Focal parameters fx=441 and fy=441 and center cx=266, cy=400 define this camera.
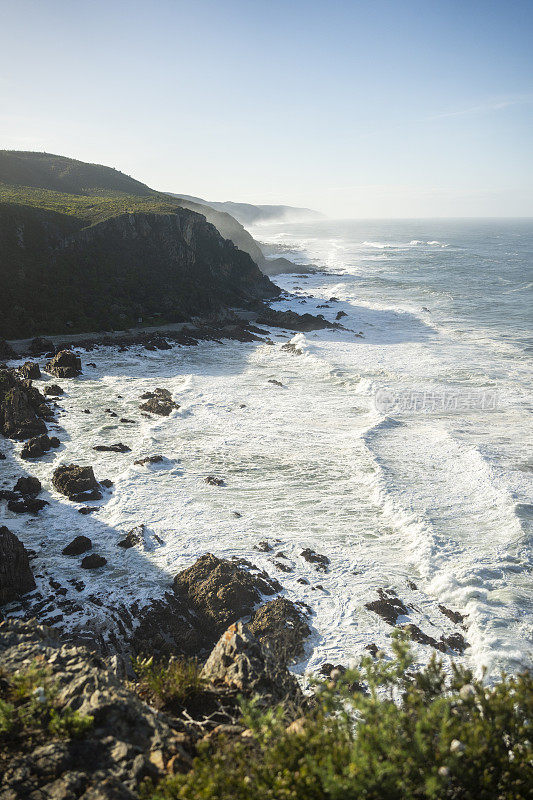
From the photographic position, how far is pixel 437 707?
403 cm

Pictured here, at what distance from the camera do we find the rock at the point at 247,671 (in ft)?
19.2

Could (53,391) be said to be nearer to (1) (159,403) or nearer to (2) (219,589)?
(1) (159,403)

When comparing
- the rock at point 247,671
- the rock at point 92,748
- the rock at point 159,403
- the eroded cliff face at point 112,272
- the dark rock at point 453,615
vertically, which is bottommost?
the dark rock at point 453,615

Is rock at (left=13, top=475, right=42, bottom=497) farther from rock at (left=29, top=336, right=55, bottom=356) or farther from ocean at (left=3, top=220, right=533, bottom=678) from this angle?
rock at (left=29, top=336, right=55, bottom=356)

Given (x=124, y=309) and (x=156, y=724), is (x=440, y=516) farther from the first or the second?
(x=124, y=309)

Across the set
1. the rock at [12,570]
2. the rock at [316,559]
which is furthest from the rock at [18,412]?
the rock at [316,559]

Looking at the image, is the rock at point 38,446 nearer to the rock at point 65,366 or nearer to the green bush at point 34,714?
the rock at point 65,366

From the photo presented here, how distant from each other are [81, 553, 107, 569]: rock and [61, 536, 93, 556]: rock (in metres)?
0.51

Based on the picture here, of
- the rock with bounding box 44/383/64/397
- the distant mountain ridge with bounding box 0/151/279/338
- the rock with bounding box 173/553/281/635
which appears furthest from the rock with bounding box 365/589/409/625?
the distant mountain ridge with bounding box 0/151/279/338

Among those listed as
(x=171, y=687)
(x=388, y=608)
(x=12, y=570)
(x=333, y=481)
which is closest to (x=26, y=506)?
(x=12, y=570)

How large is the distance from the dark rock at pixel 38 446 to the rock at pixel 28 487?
2784 mm

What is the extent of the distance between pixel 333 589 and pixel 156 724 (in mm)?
7788

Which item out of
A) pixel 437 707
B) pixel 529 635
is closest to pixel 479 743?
pixel 437 707

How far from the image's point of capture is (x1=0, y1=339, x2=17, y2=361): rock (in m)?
29.8
